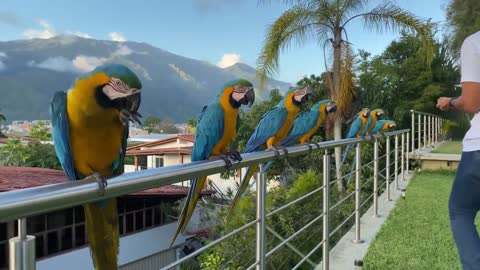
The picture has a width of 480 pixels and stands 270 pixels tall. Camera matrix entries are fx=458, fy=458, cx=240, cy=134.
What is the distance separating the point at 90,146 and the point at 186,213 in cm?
30

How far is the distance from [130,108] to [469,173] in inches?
37.6

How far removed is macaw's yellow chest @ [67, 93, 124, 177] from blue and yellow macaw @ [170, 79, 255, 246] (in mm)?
537

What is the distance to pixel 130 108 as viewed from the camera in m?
1.04

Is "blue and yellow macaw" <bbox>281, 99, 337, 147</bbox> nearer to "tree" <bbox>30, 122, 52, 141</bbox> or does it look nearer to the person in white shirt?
the person in white shirt

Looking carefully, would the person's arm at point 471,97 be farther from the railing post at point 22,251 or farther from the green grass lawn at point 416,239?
the green grass lawn at point 416,239

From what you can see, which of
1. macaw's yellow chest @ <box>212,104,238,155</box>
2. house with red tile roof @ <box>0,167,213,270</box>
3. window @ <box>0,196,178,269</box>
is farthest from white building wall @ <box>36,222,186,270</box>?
macaw's yellow chest @ <box>212,104,238,155</box>

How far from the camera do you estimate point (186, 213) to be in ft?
3.93

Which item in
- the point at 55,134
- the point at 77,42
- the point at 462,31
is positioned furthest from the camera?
the point at 77,42

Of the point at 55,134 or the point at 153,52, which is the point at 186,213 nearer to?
the point at 55,134

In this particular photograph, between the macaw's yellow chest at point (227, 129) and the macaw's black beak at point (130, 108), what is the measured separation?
27.4 inches

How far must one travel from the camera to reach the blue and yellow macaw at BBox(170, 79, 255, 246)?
1.71 metres

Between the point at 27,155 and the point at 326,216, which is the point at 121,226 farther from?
the point at 27,155

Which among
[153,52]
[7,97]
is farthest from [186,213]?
[153,52]

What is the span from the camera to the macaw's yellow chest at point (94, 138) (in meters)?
1.11
